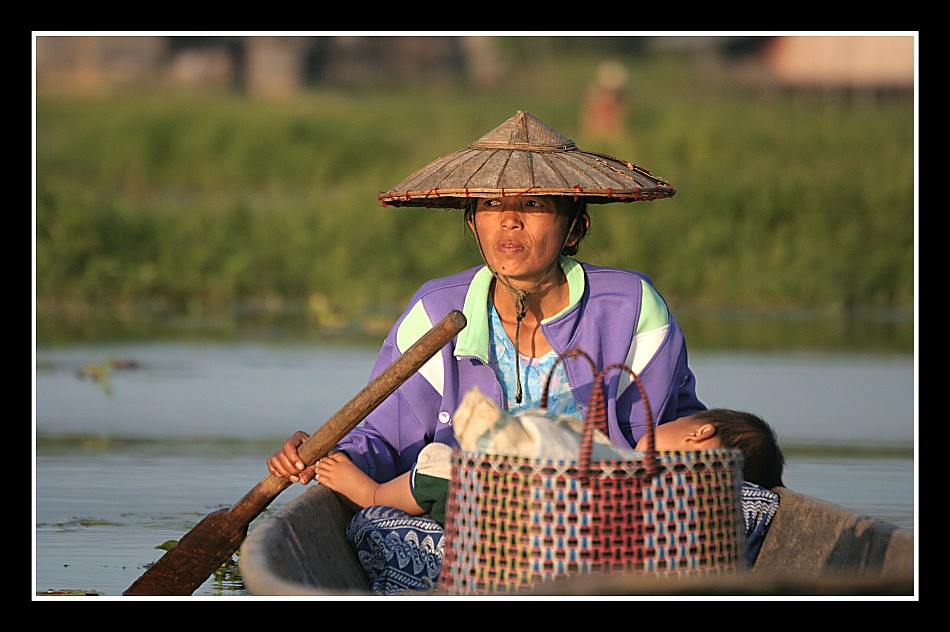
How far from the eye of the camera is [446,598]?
107 inches

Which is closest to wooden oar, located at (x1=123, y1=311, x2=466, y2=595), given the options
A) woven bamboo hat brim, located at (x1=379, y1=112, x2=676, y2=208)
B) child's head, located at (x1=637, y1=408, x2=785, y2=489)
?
woven bamboo hat brim, located at (x1=379, y1=112, x2=676, y2=208)

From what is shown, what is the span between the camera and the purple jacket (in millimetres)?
3396

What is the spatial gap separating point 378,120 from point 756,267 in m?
5.33

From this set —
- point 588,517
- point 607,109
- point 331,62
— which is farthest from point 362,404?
point 331,62

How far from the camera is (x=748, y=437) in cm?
323

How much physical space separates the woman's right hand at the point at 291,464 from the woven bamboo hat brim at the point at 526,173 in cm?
55

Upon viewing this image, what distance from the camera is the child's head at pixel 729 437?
10.2 ft

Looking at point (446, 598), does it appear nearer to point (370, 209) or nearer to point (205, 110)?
Result: point (370, 209)

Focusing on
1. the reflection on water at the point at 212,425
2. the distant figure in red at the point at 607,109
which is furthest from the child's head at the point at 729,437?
the distant figure in red at the point at 607,109

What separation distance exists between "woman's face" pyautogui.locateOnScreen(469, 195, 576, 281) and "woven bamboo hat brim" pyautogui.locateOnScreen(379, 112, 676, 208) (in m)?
0.07

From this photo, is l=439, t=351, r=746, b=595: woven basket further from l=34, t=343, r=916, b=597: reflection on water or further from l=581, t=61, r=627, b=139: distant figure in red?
l=581, t=61, r=627, b=139: distant figure in red

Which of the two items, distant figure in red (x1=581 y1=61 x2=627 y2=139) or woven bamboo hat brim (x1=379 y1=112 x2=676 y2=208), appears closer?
woven bamboo hat brim (x1=379 y1=112 x2=676 y2=208)

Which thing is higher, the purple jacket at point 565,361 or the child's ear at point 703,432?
the purple jacket at point 565,361

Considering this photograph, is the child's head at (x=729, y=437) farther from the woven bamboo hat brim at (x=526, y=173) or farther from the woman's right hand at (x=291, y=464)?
the woman's right hand at (x=291, y=464)
